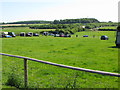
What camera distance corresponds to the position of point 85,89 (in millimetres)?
6660

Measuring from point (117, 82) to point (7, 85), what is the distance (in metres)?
5.54

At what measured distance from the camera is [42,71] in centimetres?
1074

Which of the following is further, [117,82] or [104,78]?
[104,78]

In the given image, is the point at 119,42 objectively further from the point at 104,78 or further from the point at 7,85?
the point at 7,85

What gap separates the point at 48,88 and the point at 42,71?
14.3 ft

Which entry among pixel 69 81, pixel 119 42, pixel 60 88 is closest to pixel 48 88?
pixel 60 88

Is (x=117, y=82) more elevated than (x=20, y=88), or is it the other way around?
(x=20, y=88)

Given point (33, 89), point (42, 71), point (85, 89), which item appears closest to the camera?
point (33, 89)

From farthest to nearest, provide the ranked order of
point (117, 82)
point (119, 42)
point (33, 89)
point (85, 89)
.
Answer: point (119, 42) → point (117, 82) → point (85, 89) → point (33, 89)

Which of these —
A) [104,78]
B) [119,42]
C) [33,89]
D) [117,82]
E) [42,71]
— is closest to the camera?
[33,89]

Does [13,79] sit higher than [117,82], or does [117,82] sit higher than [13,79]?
[13,79]

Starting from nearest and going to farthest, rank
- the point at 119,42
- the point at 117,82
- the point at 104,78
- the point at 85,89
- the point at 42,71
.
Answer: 1. the point at 85,89
2. the point at 117,82
3. the point at 104,78
4. the point at 42,71
5. the point at 119,42

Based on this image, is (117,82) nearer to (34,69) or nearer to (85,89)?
(85,89)

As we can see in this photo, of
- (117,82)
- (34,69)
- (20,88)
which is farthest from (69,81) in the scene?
(34,69)
